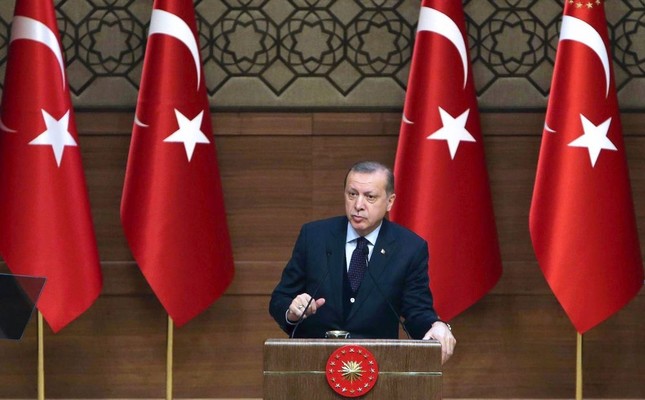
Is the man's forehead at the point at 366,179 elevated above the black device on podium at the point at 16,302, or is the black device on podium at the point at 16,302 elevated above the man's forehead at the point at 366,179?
the man's forehead at the point at 366,179

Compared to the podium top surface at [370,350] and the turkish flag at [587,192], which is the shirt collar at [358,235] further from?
the turkish flag at [587,192]

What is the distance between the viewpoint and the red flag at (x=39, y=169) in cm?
461

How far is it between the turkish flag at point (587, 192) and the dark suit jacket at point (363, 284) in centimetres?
159

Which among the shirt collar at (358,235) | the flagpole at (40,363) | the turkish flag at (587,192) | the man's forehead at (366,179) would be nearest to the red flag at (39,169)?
the flagpole at (40,363)

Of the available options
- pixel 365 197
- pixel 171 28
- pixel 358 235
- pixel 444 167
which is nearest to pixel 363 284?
pixel 358 235

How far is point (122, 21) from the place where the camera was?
16.9ft

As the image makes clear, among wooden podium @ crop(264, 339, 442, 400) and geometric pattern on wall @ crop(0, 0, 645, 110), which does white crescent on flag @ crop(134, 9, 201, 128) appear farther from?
wooden podium @ crop(264, 339, 442, 400)

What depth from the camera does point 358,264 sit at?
3.23 metres

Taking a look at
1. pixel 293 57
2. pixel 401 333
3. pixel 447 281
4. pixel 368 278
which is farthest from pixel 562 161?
pixel 368 278

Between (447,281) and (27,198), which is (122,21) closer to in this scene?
(27,198)

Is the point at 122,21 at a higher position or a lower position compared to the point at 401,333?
higher

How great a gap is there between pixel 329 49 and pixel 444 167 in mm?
959

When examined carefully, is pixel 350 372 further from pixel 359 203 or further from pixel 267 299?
pixel 267 299

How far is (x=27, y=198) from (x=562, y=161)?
2.52m
